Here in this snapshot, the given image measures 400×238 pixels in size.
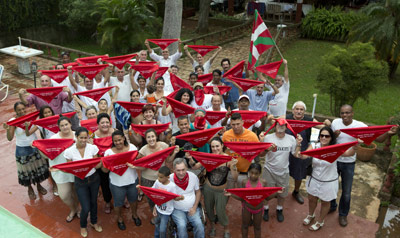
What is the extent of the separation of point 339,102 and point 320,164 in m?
4.34

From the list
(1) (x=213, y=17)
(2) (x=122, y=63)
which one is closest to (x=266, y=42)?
(2) (x=122, y=63)

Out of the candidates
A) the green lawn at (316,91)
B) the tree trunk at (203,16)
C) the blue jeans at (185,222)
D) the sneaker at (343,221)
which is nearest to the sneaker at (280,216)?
the sneaker at (343,221)

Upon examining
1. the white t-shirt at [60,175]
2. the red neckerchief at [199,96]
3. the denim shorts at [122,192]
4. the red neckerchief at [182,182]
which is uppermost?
the red neckerchief at [199,96]

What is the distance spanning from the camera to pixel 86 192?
210 inches

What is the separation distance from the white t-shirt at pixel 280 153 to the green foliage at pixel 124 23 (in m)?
12.2

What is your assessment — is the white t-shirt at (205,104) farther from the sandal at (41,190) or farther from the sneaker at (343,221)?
the sandal at (41,190)

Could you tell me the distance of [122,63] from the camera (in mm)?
8289

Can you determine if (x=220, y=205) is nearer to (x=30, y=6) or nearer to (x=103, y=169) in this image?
(x=103, y=169)

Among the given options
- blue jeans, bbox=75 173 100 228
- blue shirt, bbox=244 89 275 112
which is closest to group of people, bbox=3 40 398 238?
blue jeans, bbox=75 173 100 228

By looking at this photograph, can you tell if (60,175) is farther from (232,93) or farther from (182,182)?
(232,93)

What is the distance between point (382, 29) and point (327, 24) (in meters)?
7.08

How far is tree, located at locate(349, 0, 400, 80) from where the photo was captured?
1294 centimetres

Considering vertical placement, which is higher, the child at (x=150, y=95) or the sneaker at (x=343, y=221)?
the child at (x=150, y=95)

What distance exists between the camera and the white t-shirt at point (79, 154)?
17.1 ft
